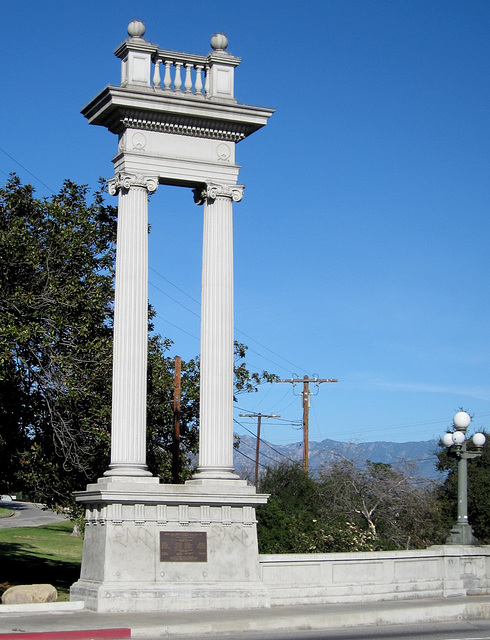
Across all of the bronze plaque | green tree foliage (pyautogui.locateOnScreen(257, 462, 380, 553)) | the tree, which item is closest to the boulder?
the bronze plaque

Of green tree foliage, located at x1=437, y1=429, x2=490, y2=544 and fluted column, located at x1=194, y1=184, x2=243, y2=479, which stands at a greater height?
fluted column, located at x1=194, y1=184, x2=243, y2=479

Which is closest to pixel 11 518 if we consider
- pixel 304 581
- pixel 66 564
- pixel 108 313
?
pixel 66 564

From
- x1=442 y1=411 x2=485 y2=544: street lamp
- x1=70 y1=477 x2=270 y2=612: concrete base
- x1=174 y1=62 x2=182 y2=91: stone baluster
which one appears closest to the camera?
x1=70 y1=477 x2=270 y2=612: concrete base

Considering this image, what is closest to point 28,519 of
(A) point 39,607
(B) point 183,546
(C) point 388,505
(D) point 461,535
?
(C) point 388,505

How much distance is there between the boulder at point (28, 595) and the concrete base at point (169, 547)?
1.50 feet

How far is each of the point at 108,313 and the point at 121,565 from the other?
903cm

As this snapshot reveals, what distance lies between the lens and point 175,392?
26.0 m

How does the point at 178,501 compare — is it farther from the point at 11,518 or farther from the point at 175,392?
the point at 11,518

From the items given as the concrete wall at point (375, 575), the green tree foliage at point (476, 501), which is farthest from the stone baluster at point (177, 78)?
the green tree foliage at point (476, 501)

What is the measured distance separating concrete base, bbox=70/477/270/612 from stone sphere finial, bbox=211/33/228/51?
364 inches

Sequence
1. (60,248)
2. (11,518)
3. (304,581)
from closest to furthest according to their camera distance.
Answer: (304,581) < (60,248) < (11,518)

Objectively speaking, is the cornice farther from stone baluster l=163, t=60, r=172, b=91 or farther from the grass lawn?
the grass lawn

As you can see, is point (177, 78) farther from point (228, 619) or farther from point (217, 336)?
point (228, 619)

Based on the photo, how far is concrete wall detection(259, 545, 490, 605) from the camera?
65.5 feet
